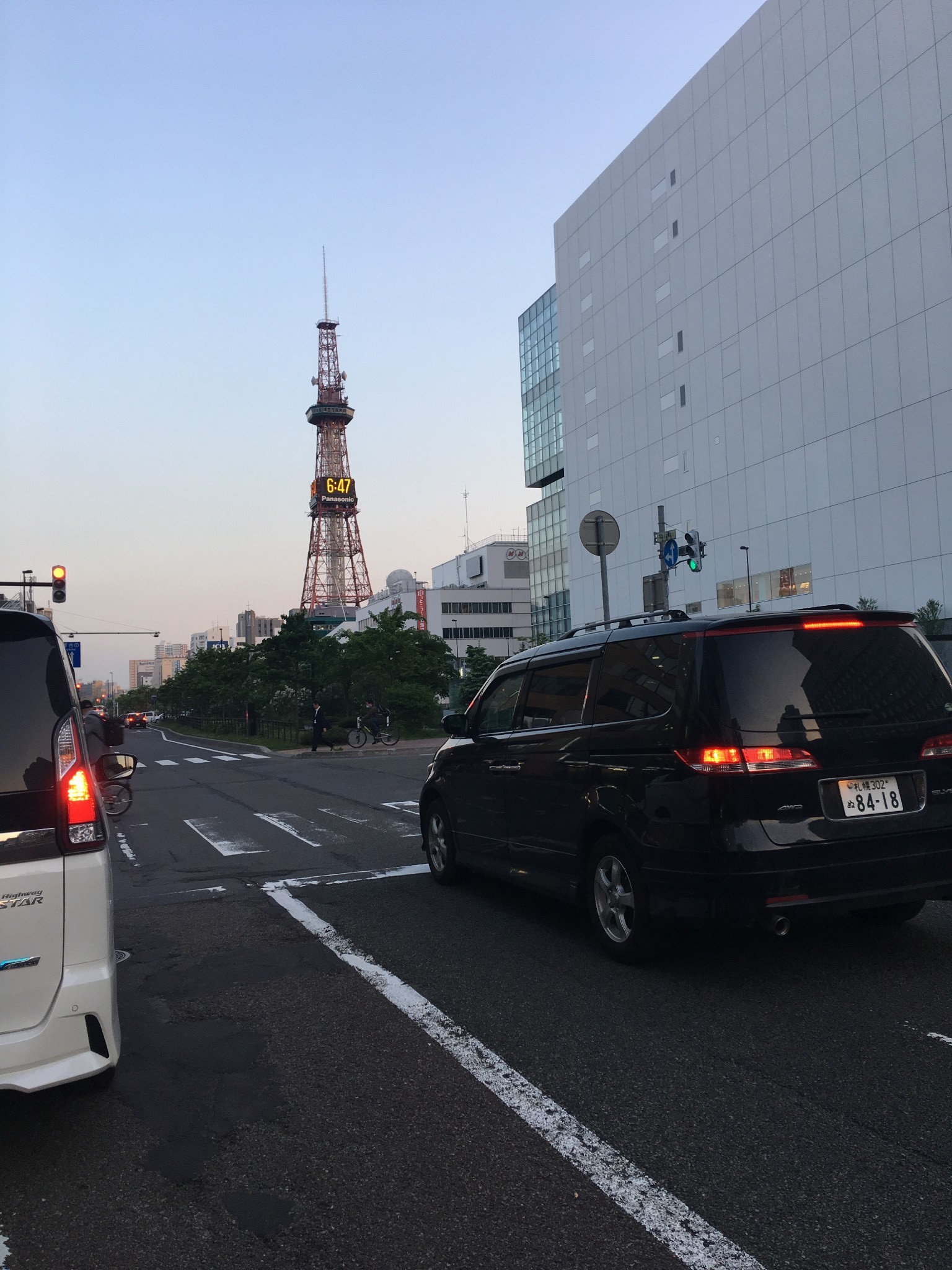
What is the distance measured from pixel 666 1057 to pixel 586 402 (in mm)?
63328

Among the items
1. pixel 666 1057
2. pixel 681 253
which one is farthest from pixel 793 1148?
pixel 681 253

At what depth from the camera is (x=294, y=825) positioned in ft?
43.4

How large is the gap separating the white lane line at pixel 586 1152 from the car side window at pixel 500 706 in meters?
2.25

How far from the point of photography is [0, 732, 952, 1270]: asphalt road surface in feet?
9.39

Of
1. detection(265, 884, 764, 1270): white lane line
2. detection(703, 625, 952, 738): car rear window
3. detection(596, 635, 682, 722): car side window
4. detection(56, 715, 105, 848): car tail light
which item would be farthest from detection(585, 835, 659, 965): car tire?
detection(56, 715, 105, 848): car tail light

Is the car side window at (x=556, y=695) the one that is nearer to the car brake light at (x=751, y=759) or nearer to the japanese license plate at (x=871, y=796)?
the car brake light at (x=751, y=759)

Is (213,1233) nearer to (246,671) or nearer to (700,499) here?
(700,499)

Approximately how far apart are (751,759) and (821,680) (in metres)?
0.61

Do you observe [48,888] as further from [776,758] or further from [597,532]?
[597,532]

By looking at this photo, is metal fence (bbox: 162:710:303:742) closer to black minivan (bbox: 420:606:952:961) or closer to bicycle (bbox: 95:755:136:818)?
bicycle (bbox: 95:755:136:818)

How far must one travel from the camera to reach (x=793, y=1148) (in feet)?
10.9

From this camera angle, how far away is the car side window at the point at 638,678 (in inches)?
209

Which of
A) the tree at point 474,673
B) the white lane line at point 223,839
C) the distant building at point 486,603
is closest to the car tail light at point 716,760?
the white lane line at point 223,839

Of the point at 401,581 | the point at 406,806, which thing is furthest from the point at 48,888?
the point at 401,581
